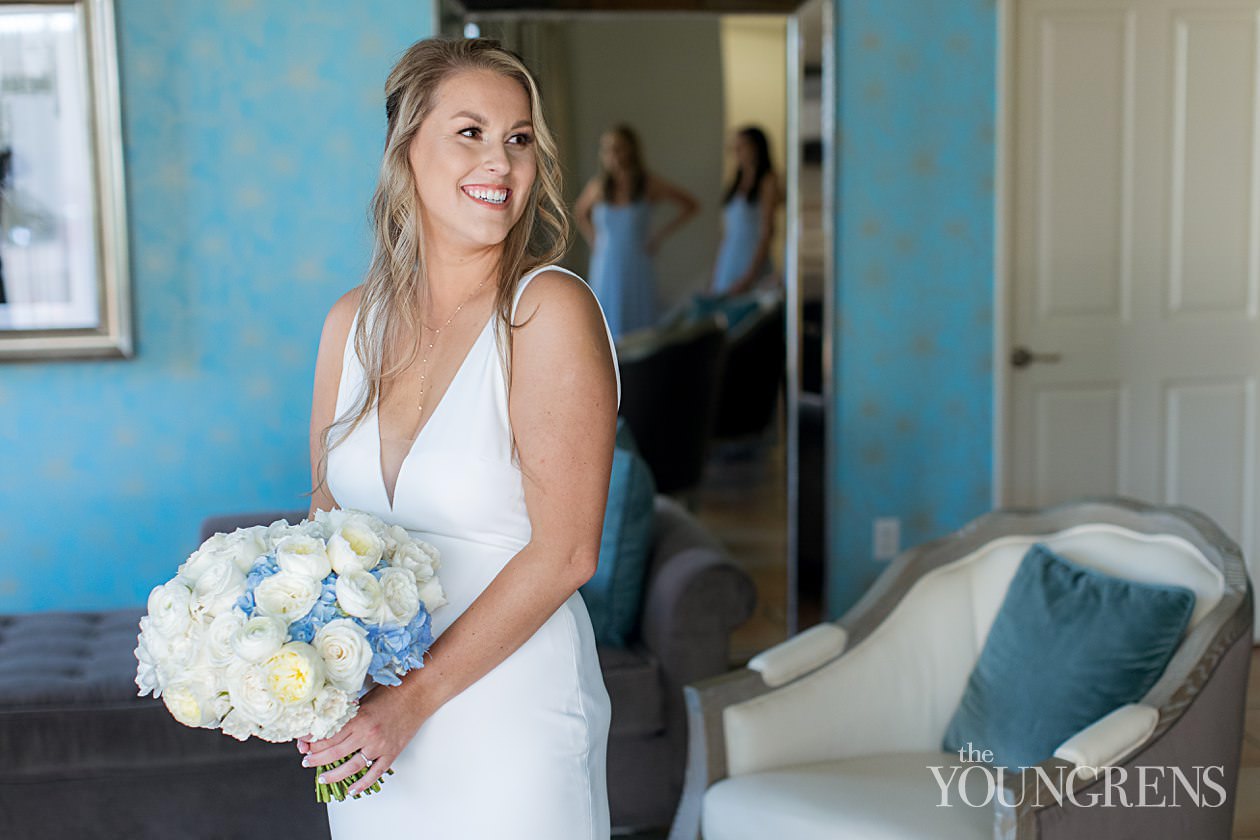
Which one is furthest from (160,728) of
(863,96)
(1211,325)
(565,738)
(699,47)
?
(1211,325)

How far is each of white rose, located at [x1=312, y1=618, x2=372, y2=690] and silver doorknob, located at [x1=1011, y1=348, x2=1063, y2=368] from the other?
11.1 feet

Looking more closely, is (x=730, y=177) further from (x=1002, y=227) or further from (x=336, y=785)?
(x=336, y=785)

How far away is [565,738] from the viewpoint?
5.18 feet

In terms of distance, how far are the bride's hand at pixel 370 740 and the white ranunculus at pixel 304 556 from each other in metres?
0.18

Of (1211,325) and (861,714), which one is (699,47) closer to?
(1211,325)

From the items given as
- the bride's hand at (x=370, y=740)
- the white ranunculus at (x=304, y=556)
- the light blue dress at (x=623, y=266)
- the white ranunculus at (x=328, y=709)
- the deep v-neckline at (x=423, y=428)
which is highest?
the light blue dress at (x=623, y=266)

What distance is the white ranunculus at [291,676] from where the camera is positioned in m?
1.31

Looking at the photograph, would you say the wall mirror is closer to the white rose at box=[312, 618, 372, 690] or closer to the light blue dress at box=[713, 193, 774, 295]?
the light blue dress at box=[713, 193, 774, 295]

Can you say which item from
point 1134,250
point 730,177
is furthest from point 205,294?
point 1134,250

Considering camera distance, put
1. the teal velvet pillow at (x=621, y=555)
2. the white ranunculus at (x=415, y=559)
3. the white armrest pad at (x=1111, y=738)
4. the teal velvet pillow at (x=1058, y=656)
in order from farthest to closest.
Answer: the teal velvet pillow at (x=621, y=555) → the teal velvet pillow at (x=1058, y=656) → the white armrest pad at (x=1111, y=738) → the white ranunculus at (x=415, y=559)

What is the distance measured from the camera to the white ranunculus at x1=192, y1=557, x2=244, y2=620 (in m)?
1.35

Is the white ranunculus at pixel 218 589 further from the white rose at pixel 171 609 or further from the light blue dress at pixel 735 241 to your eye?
the light blue dress at pixel 735 241

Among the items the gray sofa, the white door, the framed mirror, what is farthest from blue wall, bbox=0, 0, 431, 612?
the white door

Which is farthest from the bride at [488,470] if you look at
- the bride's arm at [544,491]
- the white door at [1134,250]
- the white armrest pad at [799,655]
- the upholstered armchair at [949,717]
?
the white door at [1134,250]
